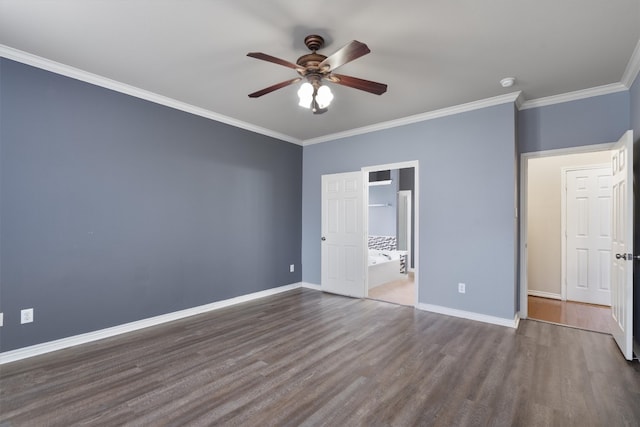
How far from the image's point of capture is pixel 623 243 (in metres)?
2.84

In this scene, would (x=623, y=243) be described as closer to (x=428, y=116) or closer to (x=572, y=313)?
(x=572, y=313)

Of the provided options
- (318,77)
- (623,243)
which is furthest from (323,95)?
(623,243)

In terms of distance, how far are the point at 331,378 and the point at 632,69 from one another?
13.3 feet

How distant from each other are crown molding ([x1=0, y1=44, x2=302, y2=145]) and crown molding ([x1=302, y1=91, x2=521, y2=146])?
140cm

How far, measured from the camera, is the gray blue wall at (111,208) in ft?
9.14

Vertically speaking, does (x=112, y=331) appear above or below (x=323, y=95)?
below

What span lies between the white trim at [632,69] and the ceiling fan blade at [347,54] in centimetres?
252

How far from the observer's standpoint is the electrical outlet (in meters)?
2.77

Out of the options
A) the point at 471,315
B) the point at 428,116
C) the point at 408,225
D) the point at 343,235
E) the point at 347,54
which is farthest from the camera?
the point at 408,225

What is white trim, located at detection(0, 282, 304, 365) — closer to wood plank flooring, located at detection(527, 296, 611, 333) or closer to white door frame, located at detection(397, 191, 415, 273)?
white door frame, located at detection(397, 191, 415, 273)

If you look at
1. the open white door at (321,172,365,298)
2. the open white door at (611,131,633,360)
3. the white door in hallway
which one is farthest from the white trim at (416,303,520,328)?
the white door in hallway

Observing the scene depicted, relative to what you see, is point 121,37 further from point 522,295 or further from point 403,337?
point 522,295

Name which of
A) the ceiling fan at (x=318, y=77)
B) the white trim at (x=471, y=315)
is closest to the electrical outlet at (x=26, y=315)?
the ceiling fan at (x=318, y=77)

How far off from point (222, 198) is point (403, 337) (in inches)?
122
